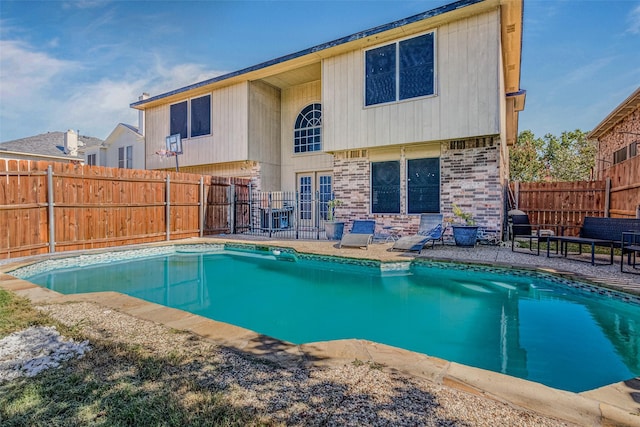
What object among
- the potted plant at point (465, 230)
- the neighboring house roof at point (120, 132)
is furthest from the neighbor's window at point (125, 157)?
the potted plant at point (465, 230)

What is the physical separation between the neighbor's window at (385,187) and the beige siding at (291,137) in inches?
121

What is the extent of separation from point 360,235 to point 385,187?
2140 millimetres

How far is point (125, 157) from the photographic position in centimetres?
1666

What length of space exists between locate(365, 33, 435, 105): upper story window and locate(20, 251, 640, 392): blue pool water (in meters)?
4.99

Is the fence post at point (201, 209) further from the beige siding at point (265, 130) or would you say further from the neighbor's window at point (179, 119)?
the neighbor's window at point (179, 119)

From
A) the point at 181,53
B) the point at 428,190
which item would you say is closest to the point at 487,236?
the point at 428,190

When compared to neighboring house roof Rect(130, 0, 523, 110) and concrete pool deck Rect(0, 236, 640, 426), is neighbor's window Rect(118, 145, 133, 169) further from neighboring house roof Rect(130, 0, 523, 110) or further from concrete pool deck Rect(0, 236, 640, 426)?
concrete pool deck Rect(0, 236, 640, 426)

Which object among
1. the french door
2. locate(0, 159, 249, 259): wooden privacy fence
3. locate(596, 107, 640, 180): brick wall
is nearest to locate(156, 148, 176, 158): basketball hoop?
locate(0, 159, 249, 259): wooden privacy fence

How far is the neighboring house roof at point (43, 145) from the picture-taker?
58.8 feet

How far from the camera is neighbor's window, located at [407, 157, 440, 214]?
927 centimetres

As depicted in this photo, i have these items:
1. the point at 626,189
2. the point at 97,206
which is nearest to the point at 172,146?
the point at 97,206

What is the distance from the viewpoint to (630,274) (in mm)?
5262

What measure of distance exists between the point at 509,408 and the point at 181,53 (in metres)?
15.5

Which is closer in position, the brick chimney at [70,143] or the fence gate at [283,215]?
the fence gate at [283,215]
